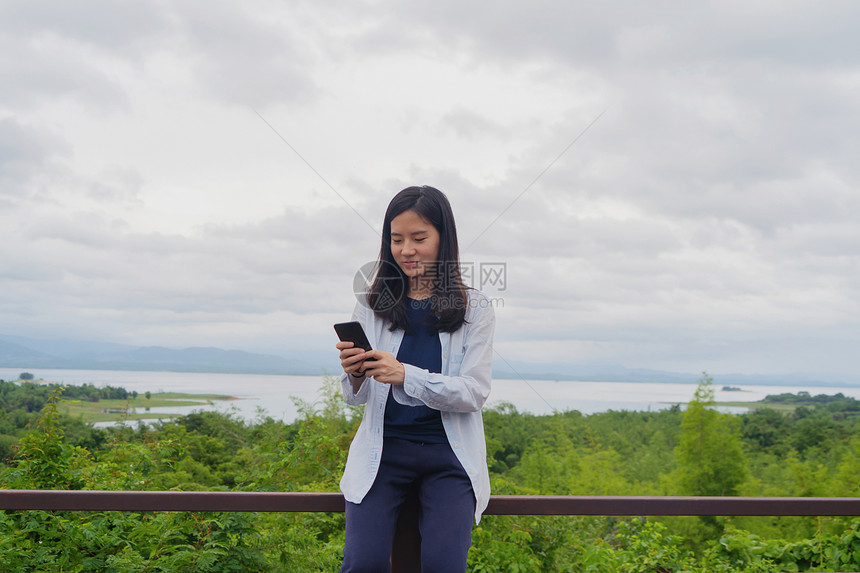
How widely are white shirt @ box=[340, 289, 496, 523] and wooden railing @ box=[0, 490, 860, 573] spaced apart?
0.19m

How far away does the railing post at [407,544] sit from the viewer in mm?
1791

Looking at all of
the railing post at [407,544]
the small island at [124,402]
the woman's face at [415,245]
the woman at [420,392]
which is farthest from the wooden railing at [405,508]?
the small island at [124,402]

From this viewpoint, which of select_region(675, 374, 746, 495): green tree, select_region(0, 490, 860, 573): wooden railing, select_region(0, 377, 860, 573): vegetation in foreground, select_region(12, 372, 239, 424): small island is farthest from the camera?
select_region(675, 374, 746, 495): green tree

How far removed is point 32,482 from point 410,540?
5.91 ft

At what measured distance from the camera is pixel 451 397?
61.4 inches

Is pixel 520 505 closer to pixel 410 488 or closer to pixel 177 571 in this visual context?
pixel 410 488

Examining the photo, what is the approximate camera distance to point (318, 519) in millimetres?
2729

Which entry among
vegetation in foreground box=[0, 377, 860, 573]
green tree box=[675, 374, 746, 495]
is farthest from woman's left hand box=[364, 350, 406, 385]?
green tree box=[675, 374, 746, 495]

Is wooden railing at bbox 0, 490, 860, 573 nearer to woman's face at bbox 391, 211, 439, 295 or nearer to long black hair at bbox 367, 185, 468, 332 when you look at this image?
long black hair at bbox 367, 185, 468, 332

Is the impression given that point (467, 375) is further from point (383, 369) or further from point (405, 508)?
point (405, 508)

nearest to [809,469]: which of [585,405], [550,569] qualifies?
[585,405]

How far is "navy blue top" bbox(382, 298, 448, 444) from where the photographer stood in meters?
1.65

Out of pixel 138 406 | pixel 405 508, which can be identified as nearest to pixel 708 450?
pixel 138 406

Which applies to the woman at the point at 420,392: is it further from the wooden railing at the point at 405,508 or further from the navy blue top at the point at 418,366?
the wooden railing at the point at 405,508
